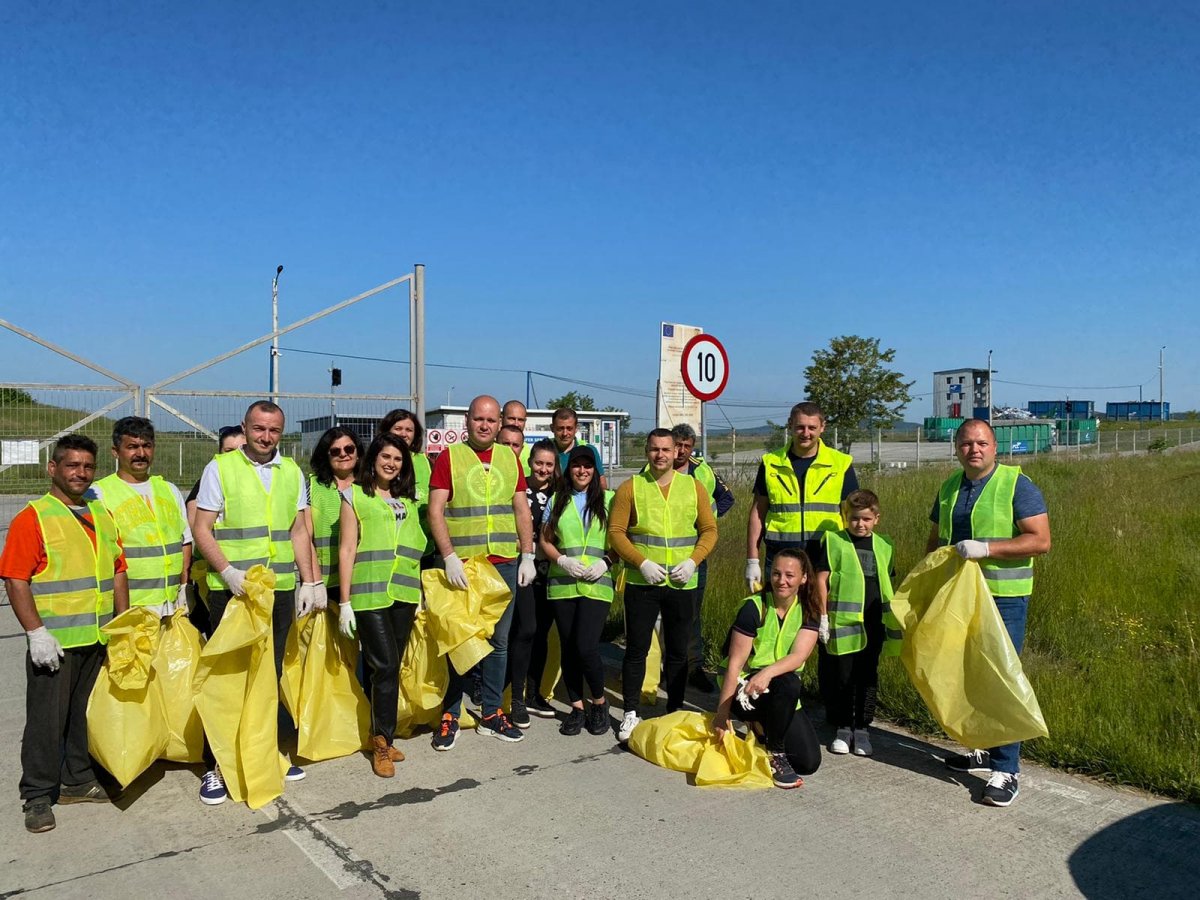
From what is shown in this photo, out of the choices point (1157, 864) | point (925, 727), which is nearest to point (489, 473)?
point (925, 727)

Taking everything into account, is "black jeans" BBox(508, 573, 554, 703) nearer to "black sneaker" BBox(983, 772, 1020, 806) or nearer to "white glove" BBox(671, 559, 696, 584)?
"white glove" BBox(671, 559, 696, 584)

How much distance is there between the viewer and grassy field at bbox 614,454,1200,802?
459cm

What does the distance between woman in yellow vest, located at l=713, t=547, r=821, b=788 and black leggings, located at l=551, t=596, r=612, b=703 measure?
90 cm

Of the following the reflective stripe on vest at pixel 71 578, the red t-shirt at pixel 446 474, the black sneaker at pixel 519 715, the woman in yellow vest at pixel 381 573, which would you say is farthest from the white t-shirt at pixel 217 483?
the black sneaker at pixel 519 715

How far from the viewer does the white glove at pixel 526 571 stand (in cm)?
542

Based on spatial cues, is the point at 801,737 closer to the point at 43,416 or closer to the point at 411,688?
the point at 411,688

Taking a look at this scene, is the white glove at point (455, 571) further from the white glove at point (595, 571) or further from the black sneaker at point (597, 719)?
the black sneaker at point (597, 719)

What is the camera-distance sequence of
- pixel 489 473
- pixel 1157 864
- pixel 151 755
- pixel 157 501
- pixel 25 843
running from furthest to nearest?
pixel 489 473 → pixel 157 501 → pixel 151 755 → pixel 25 843 → pixel 1157 864

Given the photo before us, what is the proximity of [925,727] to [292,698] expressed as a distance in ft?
12.0

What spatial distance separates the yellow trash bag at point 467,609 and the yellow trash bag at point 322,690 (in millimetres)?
522

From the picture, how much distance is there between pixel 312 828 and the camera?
4.04 meters

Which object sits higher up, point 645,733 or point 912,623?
point 912,623

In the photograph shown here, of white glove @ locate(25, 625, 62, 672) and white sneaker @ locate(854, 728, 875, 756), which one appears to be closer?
white glove @ locate(25, 625, 62, 672)

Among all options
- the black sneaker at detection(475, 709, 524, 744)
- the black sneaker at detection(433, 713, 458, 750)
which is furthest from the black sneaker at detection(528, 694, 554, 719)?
the black sneaker at detection(433, 713, 458, 750)
